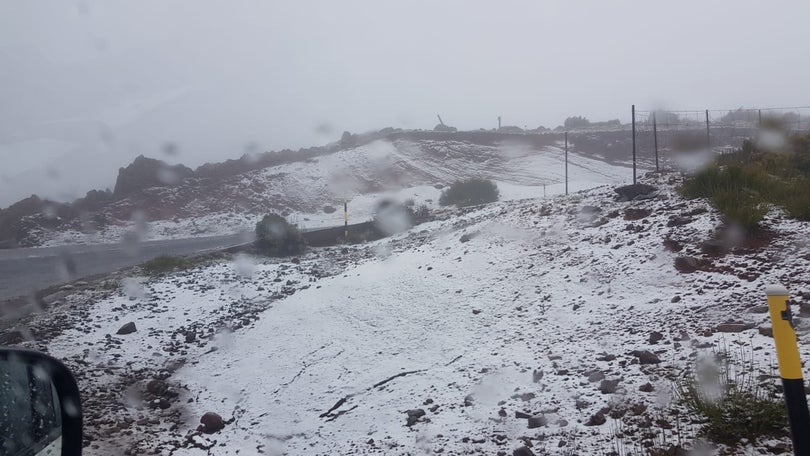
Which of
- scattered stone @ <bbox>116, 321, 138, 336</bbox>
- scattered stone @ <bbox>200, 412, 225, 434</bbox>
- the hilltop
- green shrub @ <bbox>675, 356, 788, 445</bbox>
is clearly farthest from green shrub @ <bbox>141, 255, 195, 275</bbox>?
the hilltop

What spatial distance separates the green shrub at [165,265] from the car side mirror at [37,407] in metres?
11.2

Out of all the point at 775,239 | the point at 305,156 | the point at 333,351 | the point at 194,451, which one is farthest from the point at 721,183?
the point at 305,156

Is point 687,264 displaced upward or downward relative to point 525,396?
upward

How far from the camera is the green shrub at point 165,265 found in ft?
47.4

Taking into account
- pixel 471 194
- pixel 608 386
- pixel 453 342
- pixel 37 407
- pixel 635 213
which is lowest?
pixel 453 342

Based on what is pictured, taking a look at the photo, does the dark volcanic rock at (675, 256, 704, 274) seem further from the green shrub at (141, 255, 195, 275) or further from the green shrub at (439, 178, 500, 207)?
the green shrub at (439, 178, 500, 207)

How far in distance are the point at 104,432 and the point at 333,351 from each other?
300 cm

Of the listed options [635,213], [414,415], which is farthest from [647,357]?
[635,213]

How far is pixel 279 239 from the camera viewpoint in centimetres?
1711

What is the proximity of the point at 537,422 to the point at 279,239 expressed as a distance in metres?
12.2

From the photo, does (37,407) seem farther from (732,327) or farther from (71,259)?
(71,259)

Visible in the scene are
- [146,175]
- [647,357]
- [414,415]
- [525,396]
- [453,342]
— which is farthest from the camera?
[146,175]

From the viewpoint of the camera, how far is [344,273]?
1300cm

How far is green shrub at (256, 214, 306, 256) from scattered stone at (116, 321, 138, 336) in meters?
6.85
